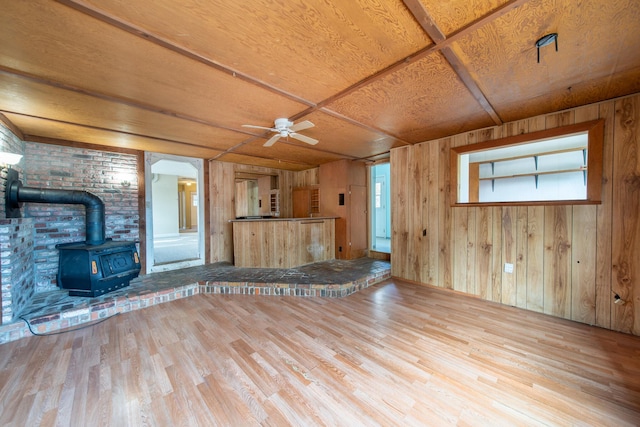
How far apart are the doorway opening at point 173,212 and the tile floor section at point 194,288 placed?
61cm

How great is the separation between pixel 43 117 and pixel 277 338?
3.73m

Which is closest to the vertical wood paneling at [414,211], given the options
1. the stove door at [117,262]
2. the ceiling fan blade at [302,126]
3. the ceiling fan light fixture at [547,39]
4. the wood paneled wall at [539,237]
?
the wood paneled wall at [539,237]

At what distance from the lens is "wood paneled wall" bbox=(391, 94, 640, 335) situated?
232cm

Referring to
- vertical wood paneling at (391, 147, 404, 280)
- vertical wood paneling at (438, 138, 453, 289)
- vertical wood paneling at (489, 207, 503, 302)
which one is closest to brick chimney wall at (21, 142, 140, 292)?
vertical wood paneling at (391, 147, 404, 280)

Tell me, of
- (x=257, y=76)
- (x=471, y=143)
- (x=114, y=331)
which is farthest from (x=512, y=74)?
(x=114, y=331)

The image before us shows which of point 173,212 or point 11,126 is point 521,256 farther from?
point 173,212

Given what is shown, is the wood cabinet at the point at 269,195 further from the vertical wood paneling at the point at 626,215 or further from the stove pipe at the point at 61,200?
the vertical wood paneling at the point at 626,215

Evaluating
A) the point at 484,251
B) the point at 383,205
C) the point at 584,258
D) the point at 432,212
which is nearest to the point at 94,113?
the point at 432,212

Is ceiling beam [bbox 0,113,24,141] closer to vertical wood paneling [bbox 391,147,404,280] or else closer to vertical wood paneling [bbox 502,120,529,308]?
vertical wood paneling [bbox 391,147,404,280]

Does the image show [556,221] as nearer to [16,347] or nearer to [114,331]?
[114,331]

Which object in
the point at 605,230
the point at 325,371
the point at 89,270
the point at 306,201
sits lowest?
the point at 325,371

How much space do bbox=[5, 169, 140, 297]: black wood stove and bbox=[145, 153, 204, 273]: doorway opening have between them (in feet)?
2.75

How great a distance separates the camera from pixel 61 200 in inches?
124

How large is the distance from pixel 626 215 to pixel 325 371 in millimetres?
3354
